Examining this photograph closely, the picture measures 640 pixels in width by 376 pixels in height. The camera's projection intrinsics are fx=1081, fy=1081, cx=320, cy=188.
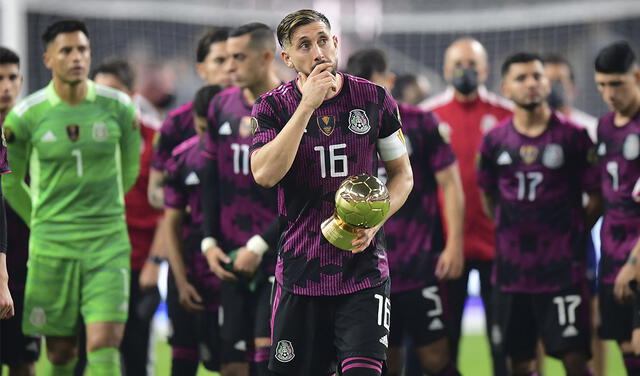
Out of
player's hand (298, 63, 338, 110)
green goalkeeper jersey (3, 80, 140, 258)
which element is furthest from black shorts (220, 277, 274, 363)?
player's hand (298, 63, 338, 110)

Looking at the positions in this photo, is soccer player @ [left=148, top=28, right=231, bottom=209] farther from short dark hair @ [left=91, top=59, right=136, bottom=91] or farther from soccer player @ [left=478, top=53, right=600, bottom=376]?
soccer player @ [left=478, top=53, right=600, bottom=376]

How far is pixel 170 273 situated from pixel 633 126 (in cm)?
311

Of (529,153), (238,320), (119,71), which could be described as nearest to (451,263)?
(529,153)

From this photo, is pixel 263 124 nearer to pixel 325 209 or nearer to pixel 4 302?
pixel 325 209

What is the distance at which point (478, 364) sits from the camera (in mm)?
9750

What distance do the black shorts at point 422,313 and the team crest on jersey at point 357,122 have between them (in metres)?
2.47

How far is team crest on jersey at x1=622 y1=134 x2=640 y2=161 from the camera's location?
6.49 m

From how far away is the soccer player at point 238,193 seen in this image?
616 centimetres

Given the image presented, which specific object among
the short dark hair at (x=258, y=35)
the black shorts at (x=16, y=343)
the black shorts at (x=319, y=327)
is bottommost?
the black shorts at (x=16, y=343)

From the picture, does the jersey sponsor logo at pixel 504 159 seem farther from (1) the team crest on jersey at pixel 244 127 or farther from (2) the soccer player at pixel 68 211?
(2) the soccer player at pixel 68 211

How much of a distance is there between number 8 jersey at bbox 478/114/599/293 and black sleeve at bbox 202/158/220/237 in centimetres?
189

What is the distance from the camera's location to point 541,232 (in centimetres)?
678

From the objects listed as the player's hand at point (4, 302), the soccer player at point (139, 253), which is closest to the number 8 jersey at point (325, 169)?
the player's hand at point (4, 302)

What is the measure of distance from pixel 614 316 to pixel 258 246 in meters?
2.33
